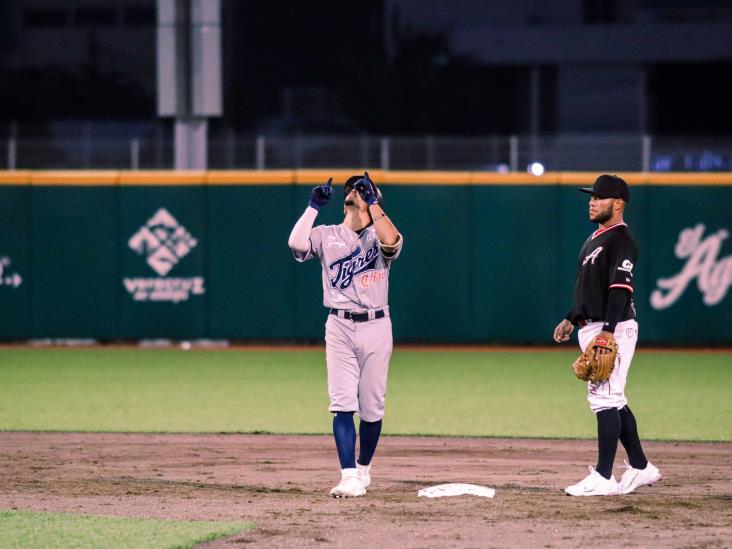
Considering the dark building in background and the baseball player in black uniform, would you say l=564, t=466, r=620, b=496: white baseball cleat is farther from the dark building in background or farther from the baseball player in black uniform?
the dark building in background

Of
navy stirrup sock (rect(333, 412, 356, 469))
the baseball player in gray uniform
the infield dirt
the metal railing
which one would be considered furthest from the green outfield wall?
navy stirrup sock (rect(333, 412, 356, 469))

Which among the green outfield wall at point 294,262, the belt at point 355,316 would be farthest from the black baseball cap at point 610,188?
the green outfield wall at point 294,262

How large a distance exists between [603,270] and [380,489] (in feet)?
5.72

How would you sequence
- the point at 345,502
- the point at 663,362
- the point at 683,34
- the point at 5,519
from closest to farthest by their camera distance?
the point at 5,519, the point at 345,502, the point at 663,362, the point at 683,34


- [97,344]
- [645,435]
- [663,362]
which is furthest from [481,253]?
[645,435]

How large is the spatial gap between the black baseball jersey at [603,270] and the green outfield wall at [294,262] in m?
9.16

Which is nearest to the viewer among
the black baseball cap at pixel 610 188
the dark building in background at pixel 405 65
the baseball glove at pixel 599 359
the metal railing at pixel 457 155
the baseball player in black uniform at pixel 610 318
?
the baseball glove at pixel 599 359

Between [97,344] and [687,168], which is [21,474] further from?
A: [687,168]

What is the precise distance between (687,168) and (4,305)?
12.4 m

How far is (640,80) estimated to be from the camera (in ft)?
129

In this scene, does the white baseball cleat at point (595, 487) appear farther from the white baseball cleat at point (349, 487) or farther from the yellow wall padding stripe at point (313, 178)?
the yellow wall padding stripe at point (313, 178)

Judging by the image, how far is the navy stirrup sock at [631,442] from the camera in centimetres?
748

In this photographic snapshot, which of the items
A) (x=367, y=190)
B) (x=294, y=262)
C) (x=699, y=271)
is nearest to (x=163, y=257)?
(x=294, y=262)

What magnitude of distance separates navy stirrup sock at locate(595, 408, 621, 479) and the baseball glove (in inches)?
8.7
